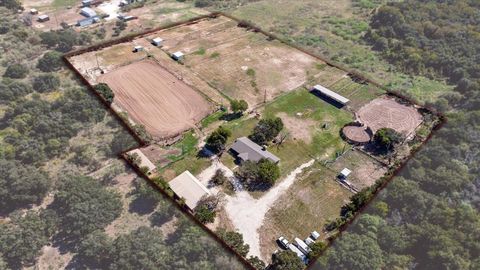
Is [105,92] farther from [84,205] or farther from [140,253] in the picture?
[140,253]

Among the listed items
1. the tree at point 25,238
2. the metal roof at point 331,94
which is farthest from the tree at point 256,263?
the metal roof at point 331,94

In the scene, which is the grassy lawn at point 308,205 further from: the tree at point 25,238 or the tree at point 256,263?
the tree at point 25,238

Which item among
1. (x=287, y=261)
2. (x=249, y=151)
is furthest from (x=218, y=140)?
(x=287, y=261)

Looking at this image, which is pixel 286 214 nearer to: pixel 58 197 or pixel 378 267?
pixel 378 267

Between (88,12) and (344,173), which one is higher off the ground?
(344,173)

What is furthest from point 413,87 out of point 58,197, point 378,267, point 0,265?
point 0,265

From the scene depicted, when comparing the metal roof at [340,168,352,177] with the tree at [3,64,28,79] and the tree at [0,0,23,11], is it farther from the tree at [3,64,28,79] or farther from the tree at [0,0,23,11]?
the tree at [0,0,23,11]
